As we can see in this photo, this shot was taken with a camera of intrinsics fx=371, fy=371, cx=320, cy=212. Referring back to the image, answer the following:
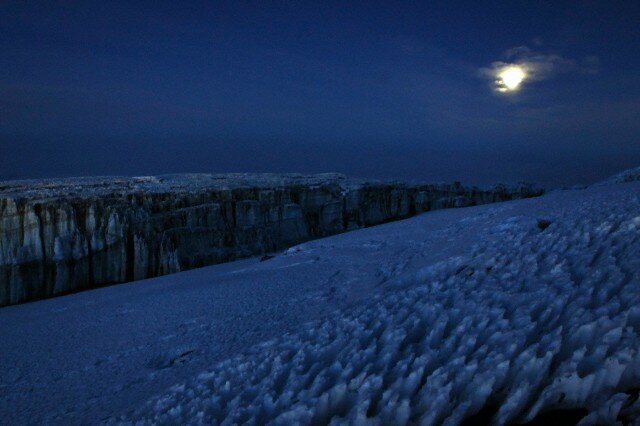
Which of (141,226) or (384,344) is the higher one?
(141,226)

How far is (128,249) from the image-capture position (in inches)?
521

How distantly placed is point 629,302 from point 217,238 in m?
13.5

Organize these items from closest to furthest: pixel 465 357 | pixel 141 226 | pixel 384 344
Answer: pixel 465 357 < pixel 384 344 < pixel 141 226

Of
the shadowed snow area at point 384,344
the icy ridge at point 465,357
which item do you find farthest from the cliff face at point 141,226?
the icy ridge at point 465,357

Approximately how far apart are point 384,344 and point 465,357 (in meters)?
0.82

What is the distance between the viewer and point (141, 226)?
13484 mm

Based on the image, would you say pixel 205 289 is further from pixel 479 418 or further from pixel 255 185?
pixel 255 185

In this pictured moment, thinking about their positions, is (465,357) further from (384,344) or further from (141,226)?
(141,226)

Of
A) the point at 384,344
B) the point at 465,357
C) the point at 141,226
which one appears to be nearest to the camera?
the point at 465,357

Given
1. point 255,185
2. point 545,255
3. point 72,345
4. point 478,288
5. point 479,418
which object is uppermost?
point 255,185

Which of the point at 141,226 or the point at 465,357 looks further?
the point at 141,226

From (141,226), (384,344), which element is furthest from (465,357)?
(141,226)

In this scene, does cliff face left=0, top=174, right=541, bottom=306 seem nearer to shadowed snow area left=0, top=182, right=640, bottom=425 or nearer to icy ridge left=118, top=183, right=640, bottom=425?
shadowed snow area left=0, top=182, right=640, bottom=425

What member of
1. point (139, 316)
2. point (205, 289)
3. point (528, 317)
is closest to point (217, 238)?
point (205, 289)
